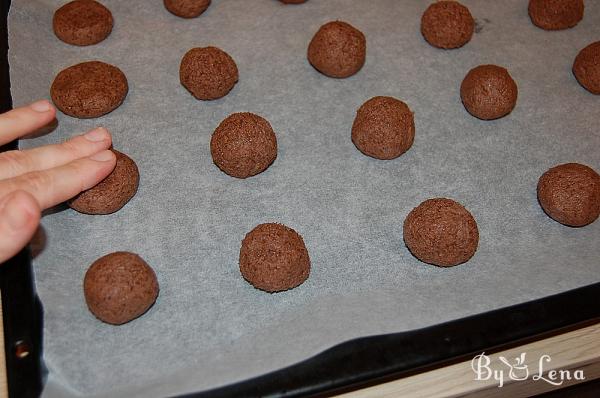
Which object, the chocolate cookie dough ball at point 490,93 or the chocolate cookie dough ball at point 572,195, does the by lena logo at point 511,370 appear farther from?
the chocolate cookie dough ball at point 490,93

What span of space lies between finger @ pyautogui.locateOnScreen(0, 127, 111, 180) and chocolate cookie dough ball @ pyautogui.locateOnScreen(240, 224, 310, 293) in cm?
61

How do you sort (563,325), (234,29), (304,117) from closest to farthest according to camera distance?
(563,325), (304,117), (234,29)

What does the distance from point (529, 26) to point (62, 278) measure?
7.40 ft

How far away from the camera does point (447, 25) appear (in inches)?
101

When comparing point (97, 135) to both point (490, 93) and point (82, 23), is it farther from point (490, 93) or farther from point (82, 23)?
point (490, 93)

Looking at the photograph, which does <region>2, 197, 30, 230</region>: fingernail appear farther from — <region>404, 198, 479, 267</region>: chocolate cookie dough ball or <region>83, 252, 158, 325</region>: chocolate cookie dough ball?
<region>404, 198, 479, 267</region>: chocolate cookie dough ball

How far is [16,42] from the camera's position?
244cm

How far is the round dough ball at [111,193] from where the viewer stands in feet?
6.64

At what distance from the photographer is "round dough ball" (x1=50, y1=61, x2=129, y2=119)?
2266 millimetres

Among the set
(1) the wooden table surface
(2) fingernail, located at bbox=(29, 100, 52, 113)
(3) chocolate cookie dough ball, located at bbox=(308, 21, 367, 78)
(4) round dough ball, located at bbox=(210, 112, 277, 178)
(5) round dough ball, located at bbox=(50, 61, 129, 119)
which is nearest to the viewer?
(1) the wooden table surface

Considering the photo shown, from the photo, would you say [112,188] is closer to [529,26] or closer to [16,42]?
[16,42]

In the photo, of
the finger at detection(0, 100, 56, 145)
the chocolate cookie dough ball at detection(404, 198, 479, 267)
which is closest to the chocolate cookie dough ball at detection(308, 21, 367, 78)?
the chocolate cookie dough ball at detection(404, 198, 479, 267)

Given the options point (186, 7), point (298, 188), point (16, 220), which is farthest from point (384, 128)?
point (16, 220)

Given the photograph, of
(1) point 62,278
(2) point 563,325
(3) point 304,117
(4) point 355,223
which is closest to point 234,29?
(3) point 304,117
